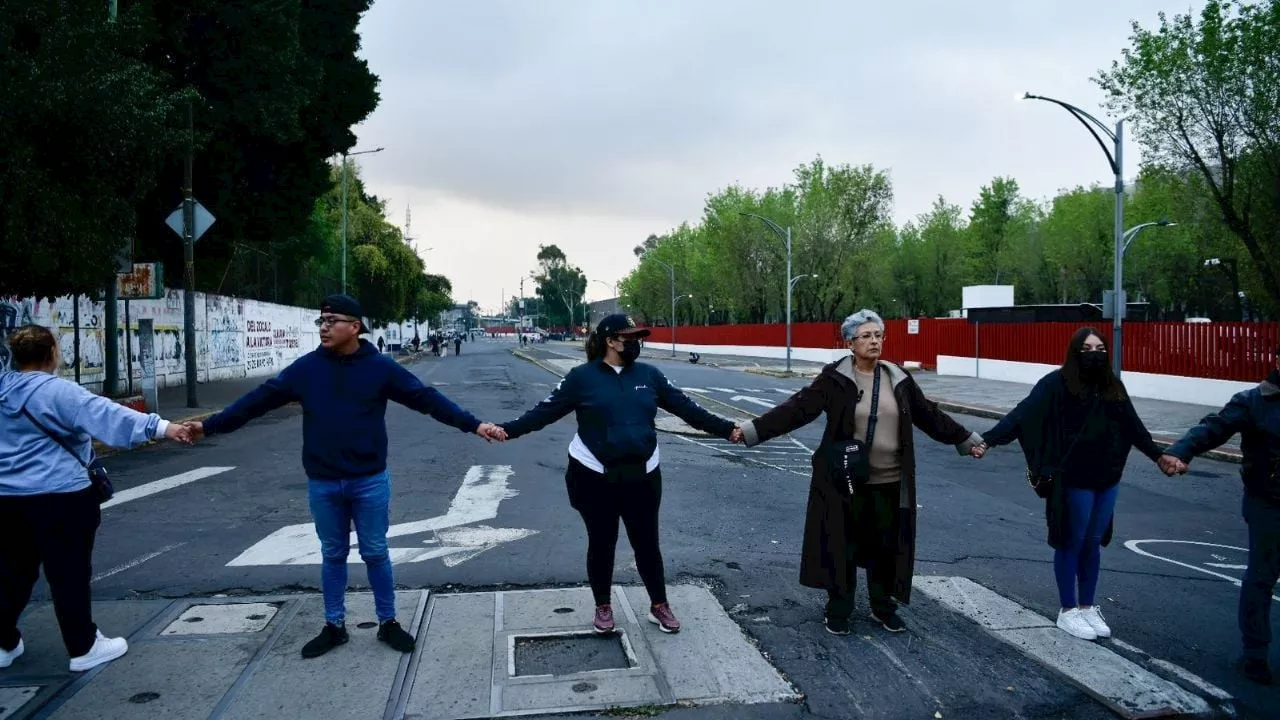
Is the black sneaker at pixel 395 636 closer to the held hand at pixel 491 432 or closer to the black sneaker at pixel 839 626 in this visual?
the held hand at pixel 491 432

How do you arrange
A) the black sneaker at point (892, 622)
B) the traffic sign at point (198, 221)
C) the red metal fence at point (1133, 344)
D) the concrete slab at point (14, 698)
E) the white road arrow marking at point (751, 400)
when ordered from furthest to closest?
the white road arrow marking at point (751, 400)
the red metal fence at point (1133, 344)
the traffic sign at point (198, 221)
the black sneaker at point (892, 622)
the concrete slab at point (14, 698)

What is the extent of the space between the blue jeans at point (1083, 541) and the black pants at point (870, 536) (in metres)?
0.93

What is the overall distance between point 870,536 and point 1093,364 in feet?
5.02

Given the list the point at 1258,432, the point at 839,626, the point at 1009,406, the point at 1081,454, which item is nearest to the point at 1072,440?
the point at 1081,454

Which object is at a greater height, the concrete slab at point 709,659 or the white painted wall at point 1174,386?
the white painted wall at point 1174,386

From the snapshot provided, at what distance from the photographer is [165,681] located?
4.00 metres

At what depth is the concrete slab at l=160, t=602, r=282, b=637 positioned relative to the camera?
4.68 m

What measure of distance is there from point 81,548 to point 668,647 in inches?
116

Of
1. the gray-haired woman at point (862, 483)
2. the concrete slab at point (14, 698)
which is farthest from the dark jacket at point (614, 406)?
the concrete slab at point (14, 698)

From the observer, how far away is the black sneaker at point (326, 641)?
4.30m

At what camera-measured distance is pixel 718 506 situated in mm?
8352

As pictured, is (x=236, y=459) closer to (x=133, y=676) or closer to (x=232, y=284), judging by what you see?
(x=133, y=676)

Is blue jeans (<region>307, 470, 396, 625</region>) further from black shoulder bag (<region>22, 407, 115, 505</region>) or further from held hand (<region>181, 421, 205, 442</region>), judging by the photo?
black shoulder bag (<region>22, 407, 115, 505</region>)

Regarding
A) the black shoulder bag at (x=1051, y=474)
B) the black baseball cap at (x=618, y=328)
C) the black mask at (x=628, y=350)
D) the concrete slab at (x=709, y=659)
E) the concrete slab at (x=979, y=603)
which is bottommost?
the concrete slab at (x=979, y=603)
